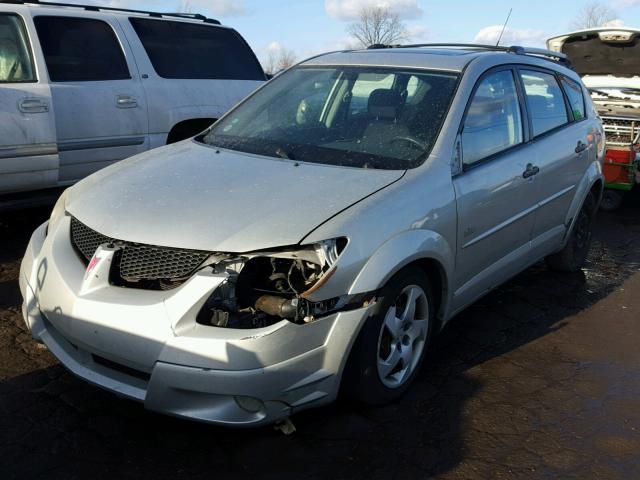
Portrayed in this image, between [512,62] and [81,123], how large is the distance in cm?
341

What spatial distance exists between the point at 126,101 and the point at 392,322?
3.66m

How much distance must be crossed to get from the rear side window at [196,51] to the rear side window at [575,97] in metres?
3.24

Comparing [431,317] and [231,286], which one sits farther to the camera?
[431,317]

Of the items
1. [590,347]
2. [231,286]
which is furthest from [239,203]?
[590,347]

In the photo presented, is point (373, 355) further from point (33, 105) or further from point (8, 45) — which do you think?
point (8, 45)

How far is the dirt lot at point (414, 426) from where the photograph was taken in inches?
109

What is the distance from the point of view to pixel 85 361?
2.92 meters

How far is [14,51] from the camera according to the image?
526 cm

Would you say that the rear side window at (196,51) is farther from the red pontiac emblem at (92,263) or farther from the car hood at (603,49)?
the car hood at (603,49)

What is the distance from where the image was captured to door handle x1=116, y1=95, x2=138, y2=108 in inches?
224

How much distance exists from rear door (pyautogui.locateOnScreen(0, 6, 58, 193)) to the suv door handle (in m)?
3.56

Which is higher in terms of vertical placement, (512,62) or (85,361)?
(512,62)

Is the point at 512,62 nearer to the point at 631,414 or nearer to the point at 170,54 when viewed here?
the point at 631,414

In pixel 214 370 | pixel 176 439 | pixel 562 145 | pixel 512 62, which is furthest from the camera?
pixel 562 145
